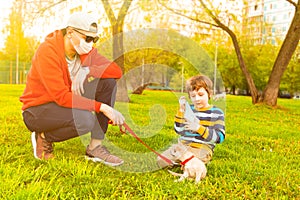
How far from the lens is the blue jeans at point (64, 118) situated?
302 cm

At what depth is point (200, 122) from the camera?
2.88 m

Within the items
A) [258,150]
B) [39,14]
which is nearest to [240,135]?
[258,150]

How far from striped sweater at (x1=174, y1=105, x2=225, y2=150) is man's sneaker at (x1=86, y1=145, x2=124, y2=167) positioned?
0.58 m

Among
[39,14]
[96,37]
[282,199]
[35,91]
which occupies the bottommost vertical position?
[282,199]

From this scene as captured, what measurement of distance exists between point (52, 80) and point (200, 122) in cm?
113

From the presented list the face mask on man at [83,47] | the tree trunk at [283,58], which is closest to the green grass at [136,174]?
the face mask on man at [83,47]

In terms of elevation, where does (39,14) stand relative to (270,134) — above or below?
above

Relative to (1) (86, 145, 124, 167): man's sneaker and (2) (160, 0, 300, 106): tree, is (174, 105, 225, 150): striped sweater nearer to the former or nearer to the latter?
(1) (86, 145, 124, 167): man's sneaker

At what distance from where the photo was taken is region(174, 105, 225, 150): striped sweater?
110 inches

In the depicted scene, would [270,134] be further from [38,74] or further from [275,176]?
[38,74]

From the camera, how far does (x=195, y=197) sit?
237 centimetres

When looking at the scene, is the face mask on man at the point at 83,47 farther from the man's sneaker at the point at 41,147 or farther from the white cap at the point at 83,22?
the man's sneaker at the point at 41,147

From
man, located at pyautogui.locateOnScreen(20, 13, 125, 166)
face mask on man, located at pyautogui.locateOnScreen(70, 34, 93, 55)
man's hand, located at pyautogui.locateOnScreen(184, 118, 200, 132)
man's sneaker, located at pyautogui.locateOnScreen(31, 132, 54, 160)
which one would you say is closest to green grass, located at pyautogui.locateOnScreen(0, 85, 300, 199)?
man's sneaker, located at pyautogui.locateOnScreen(31, 132, 54, 160)

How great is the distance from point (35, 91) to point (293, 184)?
203cm
